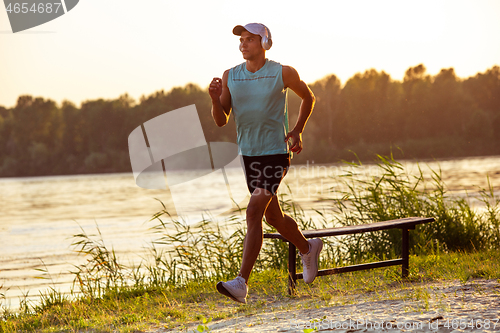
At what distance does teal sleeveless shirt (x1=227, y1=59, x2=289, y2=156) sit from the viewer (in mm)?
4324

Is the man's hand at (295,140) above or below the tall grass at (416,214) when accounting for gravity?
above

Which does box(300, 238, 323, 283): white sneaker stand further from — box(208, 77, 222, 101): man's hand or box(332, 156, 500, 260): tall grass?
box(332, 156, 500, 260): tall grass

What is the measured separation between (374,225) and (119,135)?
54.3 m

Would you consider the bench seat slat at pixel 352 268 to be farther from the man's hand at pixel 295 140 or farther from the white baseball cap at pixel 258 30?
the white baseball cap at pixel 258 30

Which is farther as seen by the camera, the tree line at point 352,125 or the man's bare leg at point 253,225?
the tree line at point 352,125

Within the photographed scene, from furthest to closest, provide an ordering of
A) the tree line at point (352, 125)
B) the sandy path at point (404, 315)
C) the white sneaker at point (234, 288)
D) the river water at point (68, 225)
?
1. the tree line at point (352, 125)
2. the river water at point (68, 225)
3. the white sneaker at point (234, 288)
4. the sandy path at point (404, 315)

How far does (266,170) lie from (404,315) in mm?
1512

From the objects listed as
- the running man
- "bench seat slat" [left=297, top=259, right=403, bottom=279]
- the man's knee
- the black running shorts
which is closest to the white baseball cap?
the running man

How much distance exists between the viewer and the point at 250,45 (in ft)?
14.2

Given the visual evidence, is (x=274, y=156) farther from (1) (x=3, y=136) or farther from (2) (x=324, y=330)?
(1) (x=3, y=136)

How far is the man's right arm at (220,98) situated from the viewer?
4375mm

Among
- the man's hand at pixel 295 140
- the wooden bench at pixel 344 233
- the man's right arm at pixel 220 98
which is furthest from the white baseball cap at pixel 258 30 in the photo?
the wooden bench at pixel 344 233

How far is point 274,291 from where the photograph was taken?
5625mm

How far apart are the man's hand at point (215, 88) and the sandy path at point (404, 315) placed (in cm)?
182
